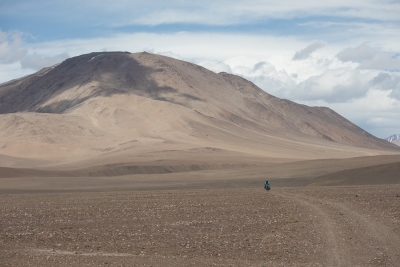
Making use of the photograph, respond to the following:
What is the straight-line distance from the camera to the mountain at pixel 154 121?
8700 centimetres

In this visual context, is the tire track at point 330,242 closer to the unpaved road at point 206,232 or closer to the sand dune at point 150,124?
the unpaved road at point 206,232

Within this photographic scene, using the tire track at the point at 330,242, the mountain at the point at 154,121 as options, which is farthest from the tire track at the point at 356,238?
the mountain at the point at 154,121

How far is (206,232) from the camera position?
1650 centimetres

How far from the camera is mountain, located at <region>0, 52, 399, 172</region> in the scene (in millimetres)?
87000

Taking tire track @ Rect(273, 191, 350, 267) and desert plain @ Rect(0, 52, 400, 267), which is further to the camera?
desert plain @ Rect(0, 52, 400, 267)

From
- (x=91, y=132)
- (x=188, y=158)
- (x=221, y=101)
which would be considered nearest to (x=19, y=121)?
(x=91, y=132)

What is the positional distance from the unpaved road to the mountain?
4693 centimetres

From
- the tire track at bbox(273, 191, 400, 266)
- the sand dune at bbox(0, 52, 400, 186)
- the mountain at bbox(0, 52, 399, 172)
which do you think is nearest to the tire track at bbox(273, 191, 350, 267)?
→ the tire track at bbox(273, 191, 400, 266)

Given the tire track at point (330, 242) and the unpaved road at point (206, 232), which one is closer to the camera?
the tire track at point (330, 242)

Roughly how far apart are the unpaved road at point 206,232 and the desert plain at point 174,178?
0.18 feet

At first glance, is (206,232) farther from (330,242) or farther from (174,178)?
(174,178)

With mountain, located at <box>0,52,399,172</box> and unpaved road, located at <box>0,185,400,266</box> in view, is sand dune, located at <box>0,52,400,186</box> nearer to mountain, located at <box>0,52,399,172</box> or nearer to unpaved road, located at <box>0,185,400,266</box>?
mountain, located at <box>0,52,399,172</box>

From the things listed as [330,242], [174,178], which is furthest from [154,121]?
[330,242]

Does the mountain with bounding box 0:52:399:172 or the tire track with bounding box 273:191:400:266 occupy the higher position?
the mountain with bounding box 0:52:399:172
